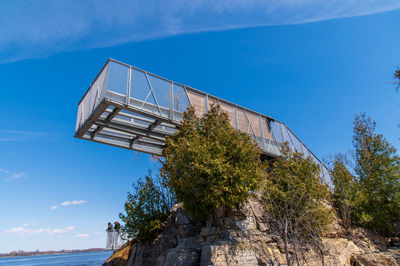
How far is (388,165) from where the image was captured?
737 inches

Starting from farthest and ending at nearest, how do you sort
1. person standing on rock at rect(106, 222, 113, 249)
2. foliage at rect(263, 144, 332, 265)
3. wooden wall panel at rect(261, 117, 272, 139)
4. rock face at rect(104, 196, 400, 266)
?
person standing on rock at rect(106, 222, 113, 249) → wooden wall panel at rect(261, 117, 272, 139) → foliage at rect(263, 144, 332, 265) → rock face at rect(104, 196, 400, 266)

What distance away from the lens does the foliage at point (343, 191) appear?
17703mm

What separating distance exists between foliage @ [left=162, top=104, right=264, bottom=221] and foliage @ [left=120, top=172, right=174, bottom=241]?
3611mm

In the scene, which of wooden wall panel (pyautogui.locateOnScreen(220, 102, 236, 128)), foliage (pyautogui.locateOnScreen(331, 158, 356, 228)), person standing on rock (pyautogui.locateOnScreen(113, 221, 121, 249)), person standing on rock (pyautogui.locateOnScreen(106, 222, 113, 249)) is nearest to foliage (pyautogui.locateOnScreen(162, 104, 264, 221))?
wooden wall panel (pyautogui.locateOnScreen(220, 102, 236, 128))

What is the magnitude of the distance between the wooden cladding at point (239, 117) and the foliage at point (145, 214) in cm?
602

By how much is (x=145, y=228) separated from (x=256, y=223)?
22.6 feet

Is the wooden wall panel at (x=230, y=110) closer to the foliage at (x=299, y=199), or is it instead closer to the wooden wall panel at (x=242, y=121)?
the wooden wall panel at (x=242, y=121)

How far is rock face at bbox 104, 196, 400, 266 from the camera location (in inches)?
442

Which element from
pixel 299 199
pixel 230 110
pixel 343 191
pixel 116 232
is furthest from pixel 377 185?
pixel 116 232

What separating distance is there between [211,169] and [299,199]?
5.59 m

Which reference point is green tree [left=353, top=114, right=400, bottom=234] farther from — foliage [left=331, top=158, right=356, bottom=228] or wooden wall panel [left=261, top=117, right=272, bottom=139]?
wooden wall panel [left=261, top=117, right=272, bottom=139]

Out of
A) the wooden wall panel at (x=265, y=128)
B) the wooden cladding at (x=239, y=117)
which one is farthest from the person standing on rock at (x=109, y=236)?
the wooden wall panel at (x=265, y=128)

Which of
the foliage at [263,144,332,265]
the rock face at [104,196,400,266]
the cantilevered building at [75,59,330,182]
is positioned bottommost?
the rock face at [104,196,400,266]

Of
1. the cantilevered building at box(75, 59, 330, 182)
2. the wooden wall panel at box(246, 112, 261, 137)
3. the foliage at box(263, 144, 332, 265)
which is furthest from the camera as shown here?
the wooden wall panel at box(246, 112, 261, 137)
